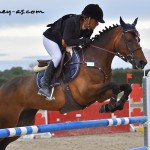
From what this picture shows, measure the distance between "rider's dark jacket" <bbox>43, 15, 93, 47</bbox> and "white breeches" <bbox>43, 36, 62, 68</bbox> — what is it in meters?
0.06

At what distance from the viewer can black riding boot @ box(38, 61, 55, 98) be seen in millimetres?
5684

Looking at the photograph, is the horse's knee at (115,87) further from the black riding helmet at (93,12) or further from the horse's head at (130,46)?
the black riding helmet at (93,12)

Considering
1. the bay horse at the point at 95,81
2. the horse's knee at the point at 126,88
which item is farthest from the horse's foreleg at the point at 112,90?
the horse's knee at the point at 126,88

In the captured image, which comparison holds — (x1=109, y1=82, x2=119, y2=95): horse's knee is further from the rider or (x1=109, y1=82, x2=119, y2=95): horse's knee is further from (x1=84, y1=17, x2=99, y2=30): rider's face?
(x1=84, y1=17, x2=99, y2=30): rider's face

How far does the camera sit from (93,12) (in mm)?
5723

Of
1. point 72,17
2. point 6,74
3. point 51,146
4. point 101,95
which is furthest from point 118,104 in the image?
point 6,74

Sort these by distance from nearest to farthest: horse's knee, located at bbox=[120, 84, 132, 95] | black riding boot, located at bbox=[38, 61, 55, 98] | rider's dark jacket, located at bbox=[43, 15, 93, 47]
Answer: horse's knee, located at bbox=[120, 84, 132, 95] → rider's dark jacket, located at bbox=[43, 15, 93, 47] → black riding boot, located at bbox=[38, 61, 55, 98]

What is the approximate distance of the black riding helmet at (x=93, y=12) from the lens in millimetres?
5703

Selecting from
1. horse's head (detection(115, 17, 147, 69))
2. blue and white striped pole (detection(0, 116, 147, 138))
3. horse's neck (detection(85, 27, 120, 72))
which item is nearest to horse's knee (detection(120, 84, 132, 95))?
horse's head (detection(115, 17, 147, 69))

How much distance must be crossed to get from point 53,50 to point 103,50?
0.62 metres

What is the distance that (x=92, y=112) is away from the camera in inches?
390

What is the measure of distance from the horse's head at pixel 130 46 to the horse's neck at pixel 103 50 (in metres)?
0.10

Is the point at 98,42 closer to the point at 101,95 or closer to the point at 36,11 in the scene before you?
the point at 101,95

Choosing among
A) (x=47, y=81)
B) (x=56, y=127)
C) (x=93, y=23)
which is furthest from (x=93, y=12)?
(x=56, y=127)
